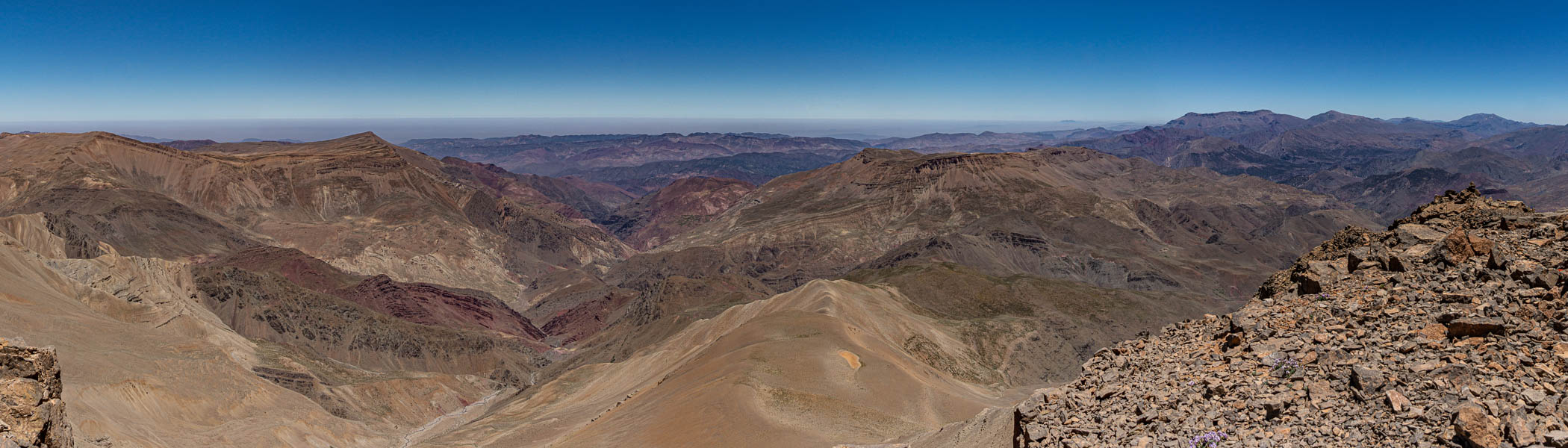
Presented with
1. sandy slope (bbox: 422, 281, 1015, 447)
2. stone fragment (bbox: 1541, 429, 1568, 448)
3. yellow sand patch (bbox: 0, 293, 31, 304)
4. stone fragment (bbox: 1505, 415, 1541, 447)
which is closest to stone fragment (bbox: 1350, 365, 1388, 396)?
stone fragment (bbox: 1505, 415, 1541, 447)

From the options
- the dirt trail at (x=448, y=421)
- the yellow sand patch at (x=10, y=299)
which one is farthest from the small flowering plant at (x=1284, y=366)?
the yellow sand patch at (x=10, y=299)

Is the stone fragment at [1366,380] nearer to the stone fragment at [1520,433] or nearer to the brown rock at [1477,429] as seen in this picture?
the brown rock at [1477,429]

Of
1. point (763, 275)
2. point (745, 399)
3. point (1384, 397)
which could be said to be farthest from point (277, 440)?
point (763, 275)

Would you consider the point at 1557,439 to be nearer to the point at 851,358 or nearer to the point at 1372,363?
the point at 1372,363

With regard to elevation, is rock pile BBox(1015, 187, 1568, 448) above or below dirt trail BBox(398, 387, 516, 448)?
above

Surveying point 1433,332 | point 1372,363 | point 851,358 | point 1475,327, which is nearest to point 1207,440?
point 1372,363

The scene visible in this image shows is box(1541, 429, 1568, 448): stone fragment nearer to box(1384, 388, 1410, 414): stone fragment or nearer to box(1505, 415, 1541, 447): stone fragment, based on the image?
box(1505, 415, 1541, 447): stone fragment

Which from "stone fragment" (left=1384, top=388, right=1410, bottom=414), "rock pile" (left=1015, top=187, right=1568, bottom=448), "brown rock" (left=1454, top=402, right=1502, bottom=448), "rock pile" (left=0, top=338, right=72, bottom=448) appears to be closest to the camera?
"brown rock" (left=1454, top=402, right=1502, bottom=448)
